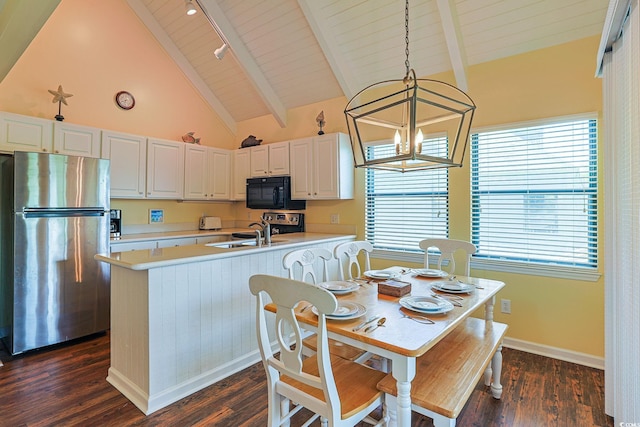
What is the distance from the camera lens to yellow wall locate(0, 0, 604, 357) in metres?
2.67

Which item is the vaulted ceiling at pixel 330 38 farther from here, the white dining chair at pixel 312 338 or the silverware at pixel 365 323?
the silverware at pixel 365 323

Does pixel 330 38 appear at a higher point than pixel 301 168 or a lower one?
higher

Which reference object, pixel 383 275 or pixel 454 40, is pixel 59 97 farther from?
pixel 454 40

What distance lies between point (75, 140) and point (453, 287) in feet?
13.2

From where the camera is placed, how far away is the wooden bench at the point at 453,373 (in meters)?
1.39

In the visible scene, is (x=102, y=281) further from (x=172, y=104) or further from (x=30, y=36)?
(x=172, y=104)

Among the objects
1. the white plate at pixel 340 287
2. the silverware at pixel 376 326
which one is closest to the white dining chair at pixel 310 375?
the silverware at pixel 376 326

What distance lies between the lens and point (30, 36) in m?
2.33

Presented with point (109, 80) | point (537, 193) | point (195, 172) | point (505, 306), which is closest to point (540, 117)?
point (537, 193)

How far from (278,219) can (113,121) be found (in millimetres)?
2459

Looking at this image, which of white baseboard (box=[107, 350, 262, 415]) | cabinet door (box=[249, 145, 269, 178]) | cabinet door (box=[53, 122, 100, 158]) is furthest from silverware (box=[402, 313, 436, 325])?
cabinet door (box=[53, 122, 100, 158])

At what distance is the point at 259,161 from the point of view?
4.61m

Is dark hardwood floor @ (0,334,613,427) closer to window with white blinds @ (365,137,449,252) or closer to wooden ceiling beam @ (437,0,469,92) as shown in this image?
window with white blinds @ (365,137,449,252)

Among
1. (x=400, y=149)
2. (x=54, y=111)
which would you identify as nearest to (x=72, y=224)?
(x=54, y=111)
